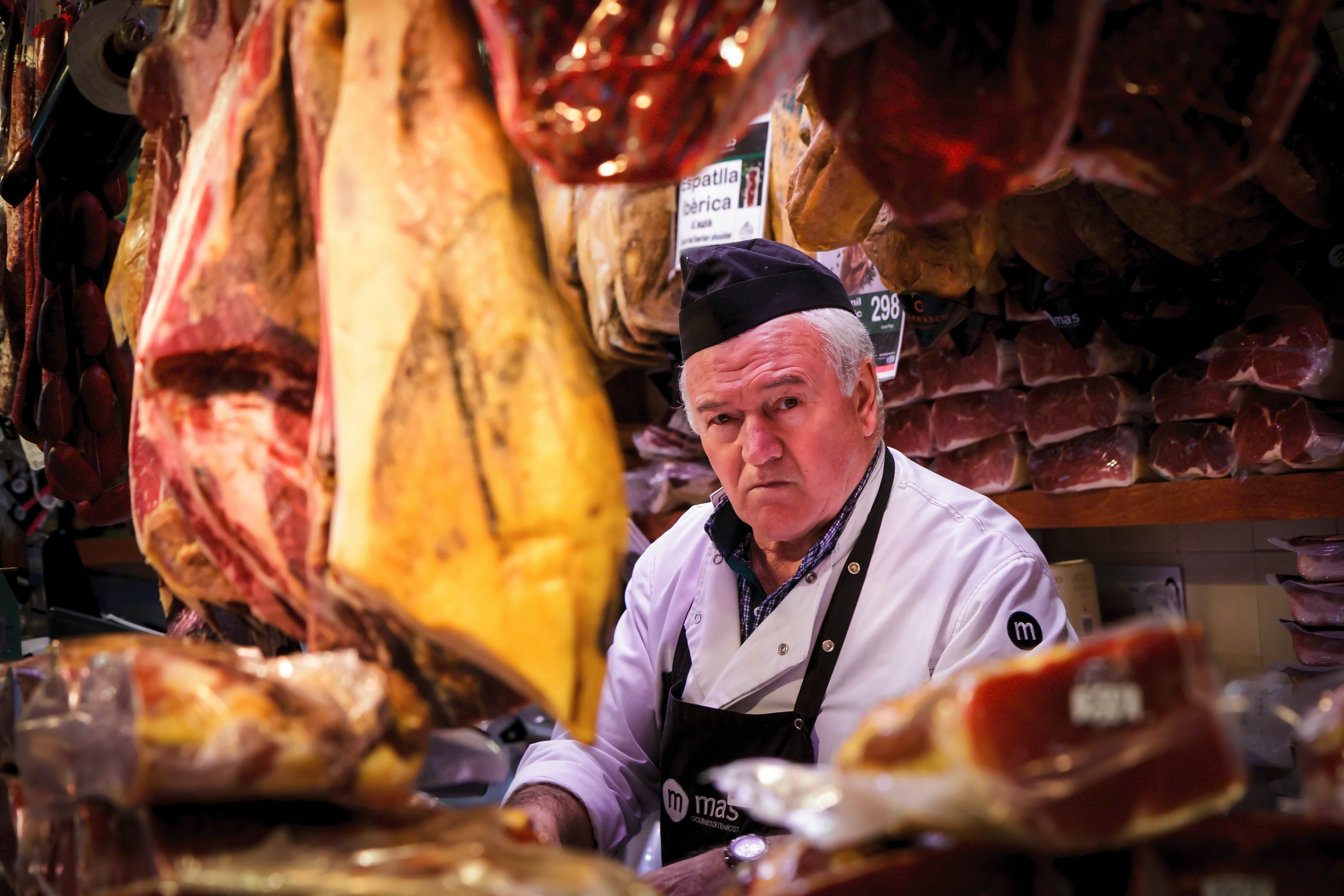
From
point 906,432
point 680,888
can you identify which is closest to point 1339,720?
point 680,888

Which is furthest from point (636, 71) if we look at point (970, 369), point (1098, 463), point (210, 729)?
point (970, 369)

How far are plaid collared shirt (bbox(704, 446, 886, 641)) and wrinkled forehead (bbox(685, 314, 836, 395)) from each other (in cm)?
31

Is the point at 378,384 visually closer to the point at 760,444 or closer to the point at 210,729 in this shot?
the point at 210,729

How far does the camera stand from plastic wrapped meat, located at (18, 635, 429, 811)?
0.62 meters

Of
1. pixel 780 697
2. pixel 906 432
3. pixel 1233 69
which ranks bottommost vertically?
pixel 780 697

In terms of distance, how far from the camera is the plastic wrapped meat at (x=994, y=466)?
3.24 m

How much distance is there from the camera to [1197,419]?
9.27 feet

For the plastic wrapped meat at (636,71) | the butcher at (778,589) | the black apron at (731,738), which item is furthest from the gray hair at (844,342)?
the plastic wrapped meat at (636,71)

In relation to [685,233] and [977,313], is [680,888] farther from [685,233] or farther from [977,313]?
[977,313]

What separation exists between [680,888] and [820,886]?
0.96 m

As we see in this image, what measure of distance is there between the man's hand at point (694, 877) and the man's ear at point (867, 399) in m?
1.25

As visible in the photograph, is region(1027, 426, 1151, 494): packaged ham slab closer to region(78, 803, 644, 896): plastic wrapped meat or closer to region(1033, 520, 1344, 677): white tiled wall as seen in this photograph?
region(1033, 520, 1344, 677): white tiled wall

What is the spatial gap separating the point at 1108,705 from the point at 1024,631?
66.3 inches

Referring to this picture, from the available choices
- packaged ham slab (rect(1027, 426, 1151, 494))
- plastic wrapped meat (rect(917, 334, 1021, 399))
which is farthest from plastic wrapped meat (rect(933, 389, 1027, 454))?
packaged ham slab (rect(1027, 426, 1151, 494))
